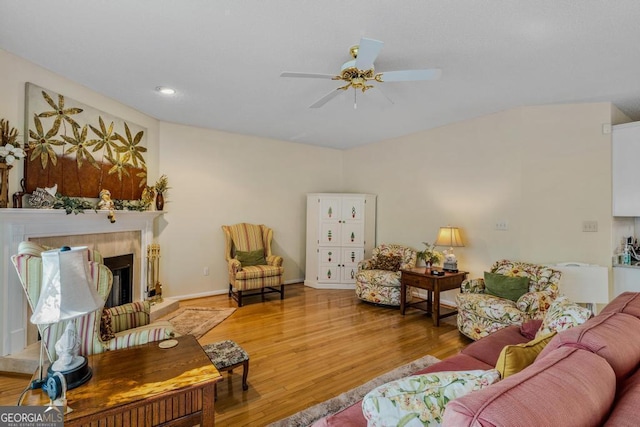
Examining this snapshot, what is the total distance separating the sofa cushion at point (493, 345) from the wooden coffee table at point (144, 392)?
5.28ft

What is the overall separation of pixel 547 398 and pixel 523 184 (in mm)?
3661

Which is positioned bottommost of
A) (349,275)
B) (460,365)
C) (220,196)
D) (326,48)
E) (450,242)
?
(349,275)

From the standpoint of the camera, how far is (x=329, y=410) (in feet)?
7.02

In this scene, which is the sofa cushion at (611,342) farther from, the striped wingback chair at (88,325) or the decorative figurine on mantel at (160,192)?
the decorative figurine on mantel at (160,192)

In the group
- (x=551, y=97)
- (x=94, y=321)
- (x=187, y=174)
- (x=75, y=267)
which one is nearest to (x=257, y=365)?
(x=94, y=321)

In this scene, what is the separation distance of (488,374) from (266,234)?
14.8 feet

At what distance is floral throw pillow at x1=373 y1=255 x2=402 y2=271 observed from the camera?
4.78 m

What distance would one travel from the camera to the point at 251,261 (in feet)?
16.2

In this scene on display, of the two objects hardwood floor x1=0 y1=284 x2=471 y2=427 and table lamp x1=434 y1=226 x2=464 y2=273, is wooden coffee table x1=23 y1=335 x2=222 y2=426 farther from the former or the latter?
table lamp x1=434 y1=226 x2=464 y2=273

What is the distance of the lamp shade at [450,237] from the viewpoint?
13.5 feet

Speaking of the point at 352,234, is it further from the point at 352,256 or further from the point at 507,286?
the point at 507,286

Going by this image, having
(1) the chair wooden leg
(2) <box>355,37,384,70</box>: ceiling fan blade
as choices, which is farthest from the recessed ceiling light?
(1) the chair wooden leg

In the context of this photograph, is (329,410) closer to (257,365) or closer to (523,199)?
(257,365)

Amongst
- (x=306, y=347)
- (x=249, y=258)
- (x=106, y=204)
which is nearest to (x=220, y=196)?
(x=249, y=258)
